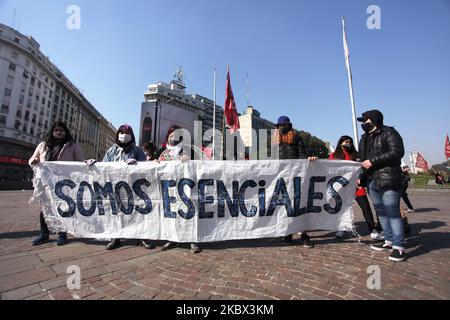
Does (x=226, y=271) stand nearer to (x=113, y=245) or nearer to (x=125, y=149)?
(x=113, y=245)

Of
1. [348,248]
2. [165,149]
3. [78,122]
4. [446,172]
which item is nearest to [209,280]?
[348,248]

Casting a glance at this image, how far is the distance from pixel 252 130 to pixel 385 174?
66.0 metres

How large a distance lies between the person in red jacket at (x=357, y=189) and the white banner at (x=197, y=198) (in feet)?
2.27

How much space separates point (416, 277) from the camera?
2.69 m

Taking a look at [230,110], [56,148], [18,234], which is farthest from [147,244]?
[230,110]

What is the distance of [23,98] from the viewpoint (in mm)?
49781

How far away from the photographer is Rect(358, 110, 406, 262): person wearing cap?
341cm

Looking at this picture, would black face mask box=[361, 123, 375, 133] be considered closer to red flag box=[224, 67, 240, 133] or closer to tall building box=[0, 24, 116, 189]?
red flag box=[224, 67, 240, 133]

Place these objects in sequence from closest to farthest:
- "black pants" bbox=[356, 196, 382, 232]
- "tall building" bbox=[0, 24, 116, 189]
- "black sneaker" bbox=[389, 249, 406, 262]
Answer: "black sneaker" bbox=[389, 249, 406, 262] → "black pants" bbox=[356, 196, 382, 232] → "tall building" bbox=[0, 24, 116, 189]

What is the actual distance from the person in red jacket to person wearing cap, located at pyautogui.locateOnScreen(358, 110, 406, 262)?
2.19 ft

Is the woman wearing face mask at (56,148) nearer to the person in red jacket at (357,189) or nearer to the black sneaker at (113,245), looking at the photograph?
the black sneaker at (113,245)

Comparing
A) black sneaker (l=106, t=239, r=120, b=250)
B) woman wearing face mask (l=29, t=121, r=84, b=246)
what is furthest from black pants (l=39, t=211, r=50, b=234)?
black sneaker (l=106, t=239, r=120, b=250)

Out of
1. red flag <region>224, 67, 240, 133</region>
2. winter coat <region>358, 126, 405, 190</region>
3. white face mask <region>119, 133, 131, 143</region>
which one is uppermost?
red flag <region>224, 67, 240, 133</region>

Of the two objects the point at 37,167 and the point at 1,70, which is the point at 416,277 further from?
the point at 1,70
